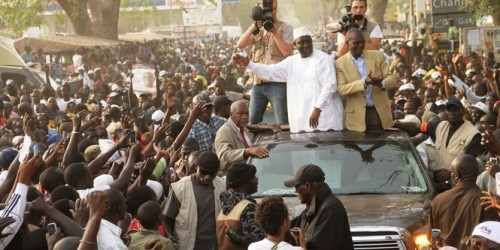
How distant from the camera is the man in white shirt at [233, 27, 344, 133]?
1105 cm

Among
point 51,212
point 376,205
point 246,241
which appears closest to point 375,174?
point 376,205

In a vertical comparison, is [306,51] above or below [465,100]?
above

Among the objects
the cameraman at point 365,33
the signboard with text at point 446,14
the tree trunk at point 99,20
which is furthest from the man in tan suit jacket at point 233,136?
the tree trunk at point 99,20

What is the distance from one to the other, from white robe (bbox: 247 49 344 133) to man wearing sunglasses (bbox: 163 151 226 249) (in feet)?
8.36

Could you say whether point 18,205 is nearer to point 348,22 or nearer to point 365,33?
point 348,22

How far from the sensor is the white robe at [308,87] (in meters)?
11.1

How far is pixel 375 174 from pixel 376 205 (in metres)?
0.66

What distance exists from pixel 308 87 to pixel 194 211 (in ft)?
9.72

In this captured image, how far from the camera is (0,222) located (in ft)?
22.4

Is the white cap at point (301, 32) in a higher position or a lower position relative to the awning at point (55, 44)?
higher

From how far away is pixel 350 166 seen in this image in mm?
9633

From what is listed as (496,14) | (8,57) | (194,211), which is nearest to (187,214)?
(194,211)

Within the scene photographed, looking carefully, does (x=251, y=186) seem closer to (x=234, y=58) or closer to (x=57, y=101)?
(x=234, y=58)

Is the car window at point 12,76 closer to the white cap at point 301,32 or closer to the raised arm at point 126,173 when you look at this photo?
the white cap at point 301,32
